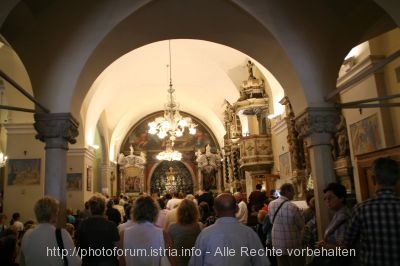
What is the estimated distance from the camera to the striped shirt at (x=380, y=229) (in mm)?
2740

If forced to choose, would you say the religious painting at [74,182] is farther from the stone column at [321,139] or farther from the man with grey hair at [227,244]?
the man with grey hair at [227,244]

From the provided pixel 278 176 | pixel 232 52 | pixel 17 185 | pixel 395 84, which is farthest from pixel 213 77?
pixel 395 84

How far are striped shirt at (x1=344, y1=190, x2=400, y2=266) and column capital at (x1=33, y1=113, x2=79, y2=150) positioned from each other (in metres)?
4.26

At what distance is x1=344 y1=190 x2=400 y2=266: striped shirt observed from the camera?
2.74 m

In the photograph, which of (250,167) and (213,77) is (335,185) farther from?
(213,77)

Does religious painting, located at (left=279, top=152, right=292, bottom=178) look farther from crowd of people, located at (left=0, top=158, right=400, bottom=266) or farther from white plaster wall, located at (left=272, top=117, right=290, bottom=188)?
crowd of people, located at (left=0, top=158, right=400, bottom=266)

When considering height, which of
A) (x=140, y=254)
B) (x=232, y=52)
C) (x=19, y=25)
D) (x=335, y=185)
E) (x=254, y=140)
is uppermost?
(x=232, y=52)

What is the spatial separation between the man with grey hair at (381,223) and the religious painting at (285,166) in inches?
325

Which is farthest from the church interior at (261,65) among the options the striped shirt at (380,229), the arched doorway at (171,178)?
the arched doorway at (171,178)

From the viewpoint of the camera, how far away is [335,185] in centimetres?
378

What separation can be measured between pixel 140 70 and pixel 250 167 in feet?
21.5

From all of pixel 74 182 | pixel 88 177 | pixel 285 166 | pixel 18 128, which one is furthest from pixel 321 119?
pixel 88 177

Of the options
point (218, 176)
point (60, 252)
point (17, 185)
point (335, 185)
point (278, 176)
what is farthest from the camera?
point (218, 176)

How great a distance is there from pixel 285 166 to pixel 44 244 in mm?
9165
